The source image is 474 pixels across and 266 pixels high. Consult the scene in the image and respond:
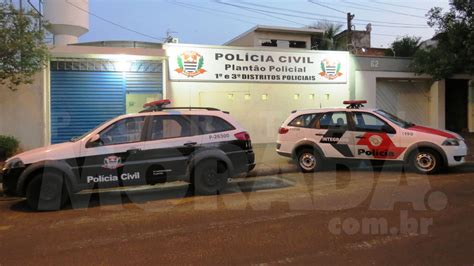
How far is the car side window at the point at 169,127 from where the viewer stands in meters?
8.23

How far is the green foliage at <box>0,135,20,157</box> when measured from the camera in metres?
12.7

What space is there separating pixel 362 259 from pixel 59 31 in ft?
69.3

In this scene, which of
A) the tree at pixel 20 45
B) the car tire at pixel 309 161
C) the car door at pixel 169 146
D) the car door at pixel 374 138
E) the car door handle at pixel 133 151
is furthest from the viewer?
the tree at pixel 20 45

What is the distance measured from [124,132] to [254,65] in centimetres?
890

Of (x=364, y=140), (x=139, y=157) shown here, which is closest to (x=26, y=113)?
(x=139, y=157)

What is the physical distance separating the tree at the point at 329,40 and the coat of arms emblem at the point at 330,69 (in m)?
9.27

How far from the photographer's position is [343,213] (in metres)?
6.73

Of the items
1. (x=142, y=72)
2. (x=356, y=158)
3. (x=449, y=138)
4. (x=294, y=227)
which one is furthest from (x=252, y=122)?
(x=294, y=227)

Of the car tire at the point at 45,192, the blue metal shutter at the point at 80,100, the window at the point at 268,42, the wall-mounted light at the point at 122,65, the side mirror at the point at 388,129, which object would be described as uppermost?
the window at the point at 268,42

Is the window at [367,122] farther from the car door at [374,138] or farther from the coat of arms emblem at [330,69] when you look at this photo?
the coat of arms emblem at [330,69]

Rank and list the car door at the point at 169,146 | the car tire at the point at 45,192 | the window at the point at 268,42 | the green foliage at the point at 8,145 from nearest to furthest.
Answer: the car tire at the point at 45,192
the car door at the point at 169,146
the green foliage at the point at 8,145
the window at the point at 268,42

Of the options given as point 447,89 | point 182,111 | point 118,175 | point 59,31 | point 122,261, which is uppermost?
point 59,31

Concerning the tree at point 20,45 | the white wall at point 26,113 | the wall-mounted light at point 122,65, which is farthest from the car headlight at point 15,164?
the wall-mounted light at point 122,65

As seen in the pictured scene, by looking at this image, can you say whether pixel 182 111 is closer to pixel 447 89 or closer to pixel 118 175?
pixel 118 175
